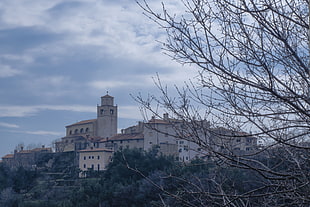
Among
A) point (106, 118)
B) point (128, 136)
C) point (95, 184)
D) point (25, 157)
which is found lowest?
point (95, 184)

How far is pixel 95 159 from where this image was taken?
45.6 metres

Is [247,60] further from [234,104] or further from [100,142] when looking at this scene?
[100,142]

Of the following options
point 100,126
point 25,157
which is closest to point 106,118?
point 100,126

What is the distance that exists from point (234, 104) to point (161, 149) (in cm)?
3707

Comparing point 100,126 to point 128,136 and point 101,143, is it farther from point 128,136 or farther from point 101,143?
point 128,136

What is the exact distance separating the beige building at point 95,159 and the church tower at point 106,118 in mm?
9825

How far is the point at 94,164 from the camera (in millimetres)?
45469

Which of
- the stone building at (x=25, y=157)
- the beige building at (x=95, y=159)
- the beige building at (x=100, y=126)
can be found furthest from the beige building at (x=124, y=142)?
the stone building at (x=25, y=157)

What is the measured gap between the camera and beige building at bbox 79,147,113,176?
45.3 metres

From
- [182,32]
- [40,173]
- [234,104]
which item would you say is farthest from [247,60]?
[40,173]

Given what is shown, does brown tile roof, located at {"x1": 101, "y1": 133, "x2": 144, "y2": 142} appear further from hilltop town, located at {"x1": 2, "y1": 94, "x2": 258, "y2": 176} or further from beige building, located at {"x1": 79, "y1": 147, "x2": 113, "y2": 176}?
beige building, located at {"x1": 79, "y1": 147, "x2": 113, "y2": 176}

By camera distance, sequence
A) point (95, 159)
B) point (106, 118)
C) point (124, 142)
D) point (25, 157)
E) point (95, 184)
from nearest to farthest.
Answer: point (95, 184) → point (95, 159) → point (124, 142) → point (25, 157) → point (106, 118)

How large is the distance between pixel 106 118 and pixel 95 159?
39.4 feet

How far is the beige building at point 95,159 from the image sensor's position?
4526 centimetres
